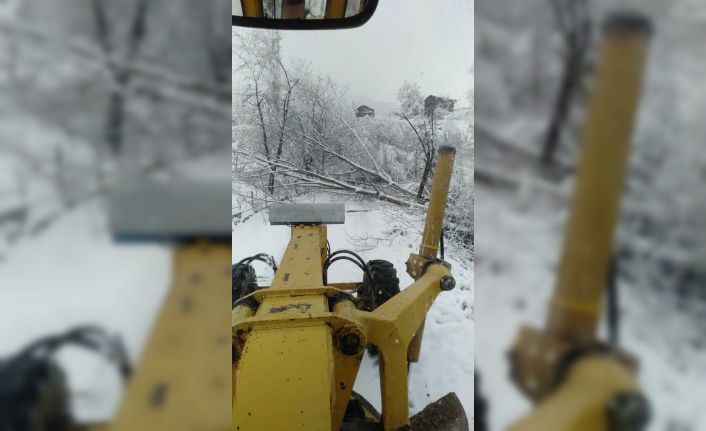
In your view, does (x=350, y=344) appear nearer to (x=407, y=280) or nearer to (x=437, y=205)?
(x=437, y=205)

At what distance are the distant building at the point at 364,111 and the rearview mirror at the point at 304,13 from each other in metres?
6.76

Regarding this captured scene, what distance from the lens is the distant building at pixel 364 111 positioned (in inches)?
309

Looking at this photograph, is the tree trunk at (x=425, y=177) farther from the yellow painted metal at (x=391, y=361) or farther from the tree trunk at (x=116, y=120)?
the tree trunk at (x=116, y=120)

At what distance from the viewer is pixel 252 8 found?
1247 mm

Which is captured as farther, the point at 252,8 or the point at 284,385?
the point at 252,8

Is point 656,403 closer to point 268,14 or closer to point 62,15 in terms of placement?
point 62,15

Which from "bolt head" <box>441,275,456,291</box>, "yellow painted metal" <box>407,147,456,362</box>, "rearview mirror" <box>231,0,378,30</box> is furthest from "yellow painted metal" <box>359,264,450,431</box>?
"rearview mirror" <box>231,0,378,30</box>

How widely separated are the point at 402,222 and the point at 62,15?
6.79 m

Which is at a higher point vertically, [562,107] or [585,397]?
[562,107]

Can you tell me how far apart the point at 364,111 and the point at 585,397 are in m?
7.92

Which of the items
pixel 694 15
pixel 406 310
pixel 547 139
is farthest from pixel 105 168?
pixel 406 310

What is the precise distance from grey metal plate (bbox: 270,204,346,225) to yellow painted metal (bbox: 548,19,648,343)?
8.48 feet

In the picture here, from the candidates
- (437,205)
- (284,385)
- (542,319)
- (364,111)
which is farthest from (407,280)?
(542,319)

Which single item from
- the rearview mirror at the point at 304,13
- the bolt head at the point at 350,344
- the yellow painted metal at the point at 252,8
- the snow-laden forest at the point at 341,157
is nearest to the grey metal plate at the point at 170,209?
the bolt head at the point at 350,344
